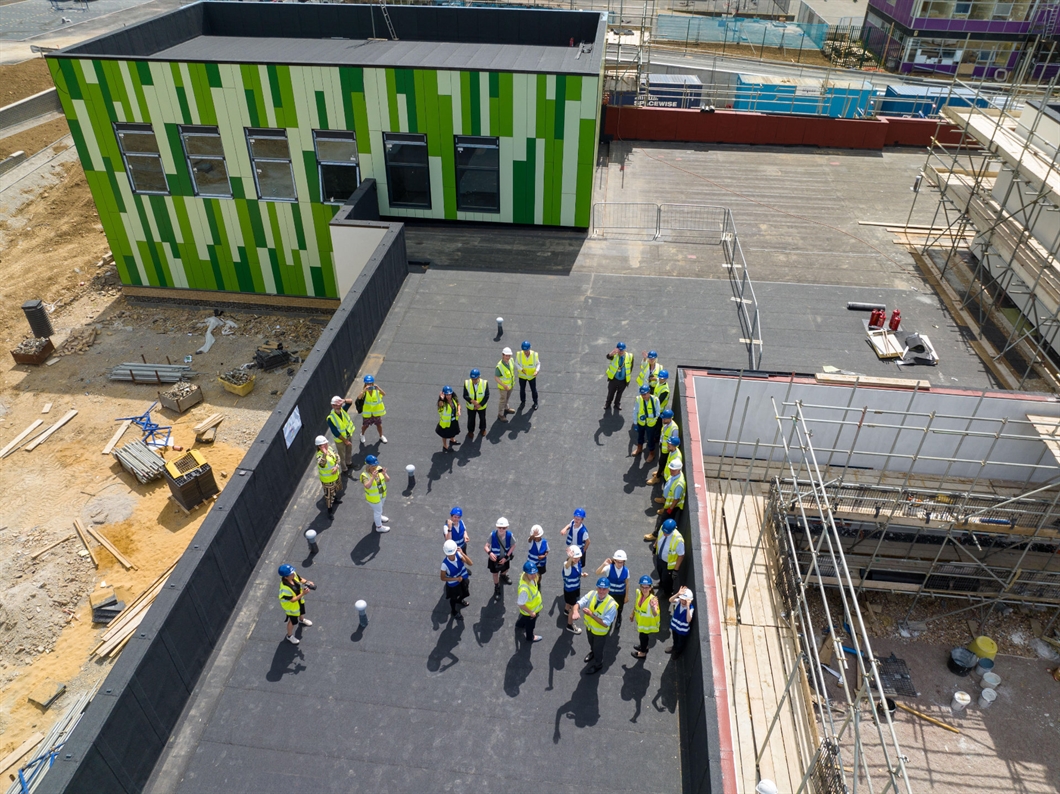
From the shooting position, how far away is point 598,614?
9.15m

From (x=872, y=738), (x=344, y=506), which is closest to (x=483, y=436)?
(x=344, y=506)

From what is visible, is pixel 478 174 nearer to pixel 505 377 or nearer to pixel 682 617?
pixel 505 377

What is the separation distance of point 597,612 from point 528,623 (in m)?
1.16

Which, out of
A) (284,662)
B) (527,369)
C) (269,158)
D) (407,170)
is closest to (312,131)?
(269,158)

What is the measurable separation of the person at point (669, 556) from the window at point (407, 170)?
12.8m

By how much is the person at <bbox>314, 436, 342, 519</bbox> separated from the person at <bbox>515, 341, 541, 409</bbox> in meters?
3.91

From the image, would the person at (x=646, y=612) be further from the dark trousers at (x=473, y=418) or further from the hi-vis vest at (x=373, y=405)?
the hi-vis vest at (x=373, y=405)

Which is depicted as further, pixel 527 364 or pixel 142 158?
pixel 142 158

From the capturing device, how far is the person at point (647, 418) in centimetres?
1235

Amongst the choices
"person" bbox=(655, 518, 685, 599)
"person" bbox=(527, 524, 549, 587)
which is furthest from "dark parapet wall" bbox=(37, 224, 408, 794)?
"person" bbox=(655, 518, 685, 599)

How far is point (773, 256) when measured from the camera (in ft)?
66.5

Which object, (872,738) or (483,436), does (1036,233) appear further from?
(483,436)

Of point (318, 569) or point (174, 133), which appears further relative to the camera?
point (174, 133)

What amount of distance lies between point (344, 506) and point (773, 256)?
14191mm
